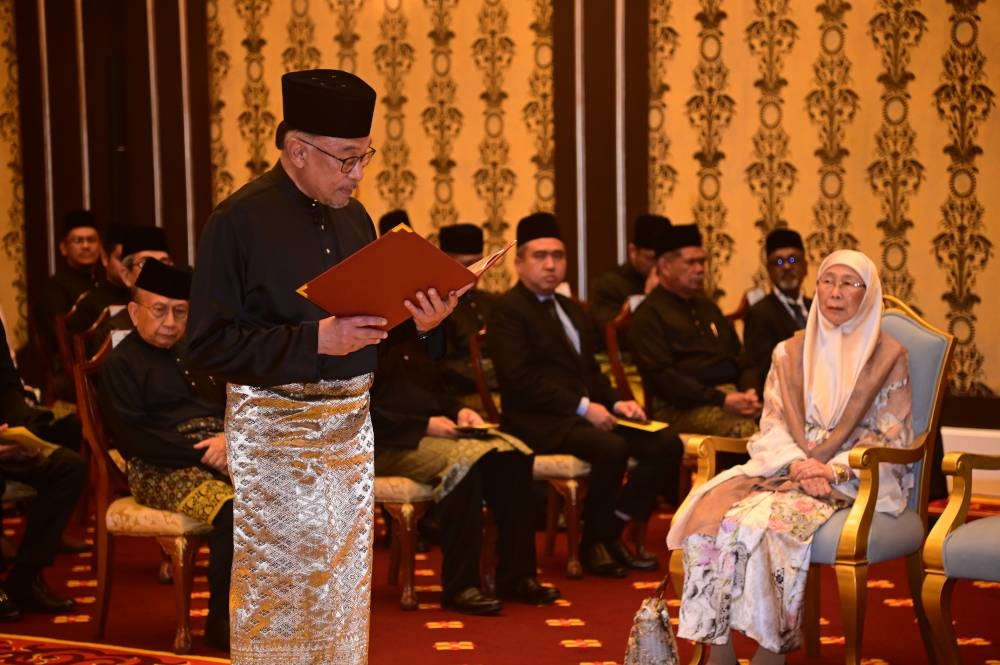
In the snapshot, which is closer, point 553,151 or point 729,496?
point 729,496

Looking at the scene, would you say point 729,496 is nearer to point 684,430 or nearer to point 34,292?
point 684,430

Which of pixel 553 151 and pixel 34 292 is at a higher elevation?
pixel 553 151

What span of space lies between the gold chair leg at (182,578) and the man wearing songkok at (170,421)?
0.07 meters

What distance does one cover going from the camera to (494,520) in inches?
227

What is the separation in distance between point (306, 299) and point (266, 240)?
0.16 metres

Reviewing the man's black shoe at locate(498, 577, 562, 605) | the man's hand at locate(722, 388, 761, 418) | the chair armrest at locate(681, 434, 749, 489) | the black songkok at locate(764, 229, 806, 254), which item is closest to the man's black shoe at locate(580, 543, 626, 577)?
the man's black shoe at locate(498, 577, 562, 605)

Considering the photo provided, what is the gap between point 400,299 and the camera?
2.98 metres

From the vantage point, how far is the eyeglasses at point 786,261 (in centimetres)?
757

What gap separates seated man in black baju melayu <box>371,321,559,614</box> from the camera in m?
5.45

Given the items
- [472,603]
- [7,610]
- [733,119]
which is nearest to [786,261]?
[733,119]

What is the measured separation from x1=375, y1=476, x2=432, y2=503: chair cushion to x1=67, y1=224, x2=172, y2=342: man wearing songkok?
2096 mm

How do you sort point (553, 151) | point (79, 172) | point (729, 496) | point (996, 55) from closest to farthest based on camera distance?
point (729, 496) → point (996, 55) → point (553, 151) → point (79, 172)

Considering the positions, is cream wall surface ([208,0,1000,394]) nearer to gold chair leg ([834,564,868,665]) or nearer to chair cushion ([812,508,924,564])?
chair cushion ([812,508,924,564])

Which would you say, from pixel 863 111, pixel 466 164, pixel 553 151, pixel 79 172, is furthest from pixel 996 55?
pixel 79 172
